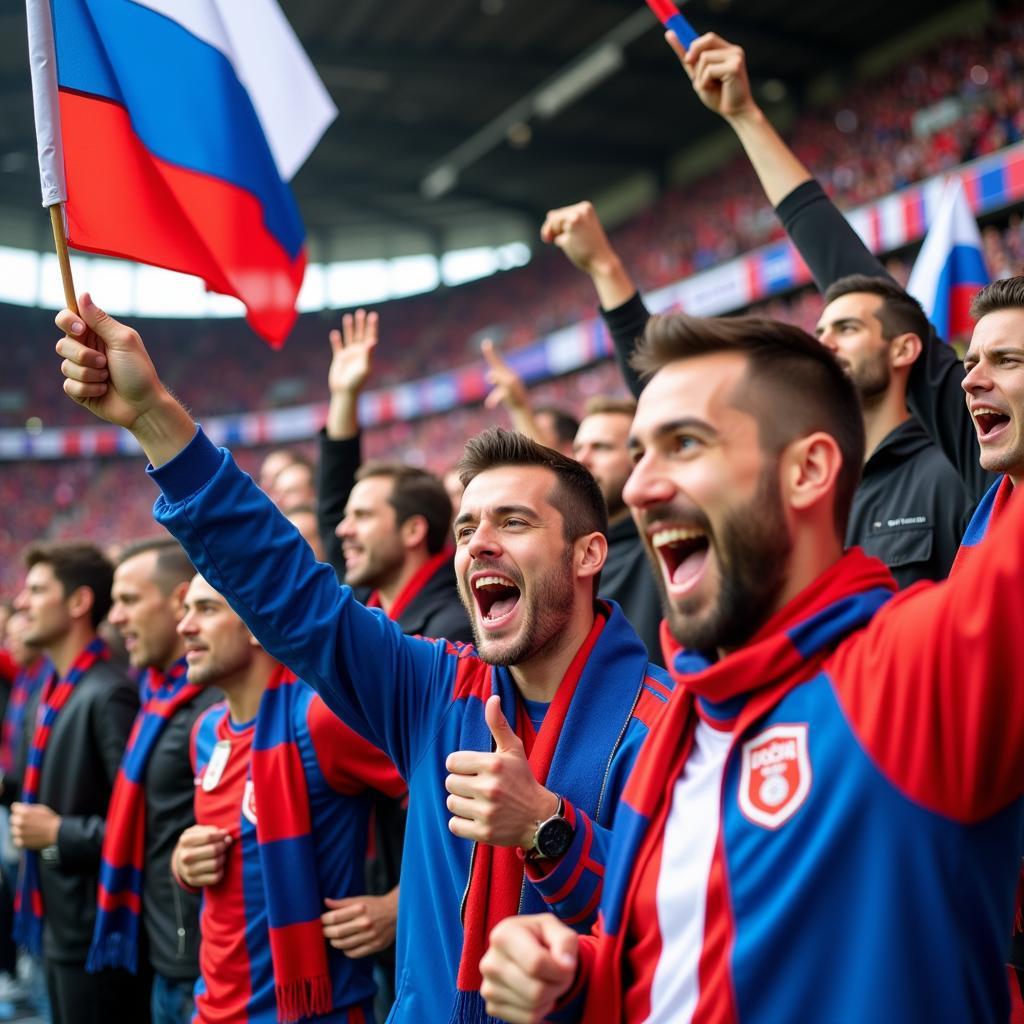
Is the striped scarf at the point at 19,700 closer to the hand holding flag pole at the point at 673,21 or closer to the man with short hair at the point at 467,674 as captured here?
the man with short hair at the point at 467,674

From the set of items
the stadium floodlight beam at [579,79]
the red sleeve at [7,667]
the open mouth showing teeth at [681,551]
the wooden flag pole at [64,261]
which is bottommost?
the open mouth showing teeth at [681,551]

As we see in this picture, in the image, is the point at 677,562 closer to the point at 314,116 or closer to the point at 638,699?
the point at 638,699

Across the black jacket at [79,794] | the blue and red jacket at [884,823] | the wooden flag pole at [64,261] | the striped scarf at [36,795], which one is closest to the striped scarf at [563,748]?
the blue and red jacket at [884,823]

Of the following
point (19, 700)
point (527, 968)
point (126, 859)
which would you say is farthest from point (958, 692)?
point (19, 700)

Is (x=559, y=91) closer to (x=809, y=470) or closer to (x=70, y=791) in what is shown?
(x=70, y=791)

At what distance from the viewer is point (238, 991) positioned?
268cm

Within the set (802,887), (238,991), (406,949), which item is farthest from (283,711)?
(802,887)

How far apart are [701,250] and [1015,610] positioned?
1973 cm

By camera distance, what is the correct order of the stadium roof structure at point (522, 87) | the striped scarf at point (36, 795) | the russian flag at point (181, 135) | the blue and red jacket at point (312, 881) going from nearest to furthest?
1. the russian flag at point (181, 135)
2. the blue and red jacket at point (312, 881)
3. the striped scarf at point (36, 795)
4. the stadium roof structure at point (522, 87)

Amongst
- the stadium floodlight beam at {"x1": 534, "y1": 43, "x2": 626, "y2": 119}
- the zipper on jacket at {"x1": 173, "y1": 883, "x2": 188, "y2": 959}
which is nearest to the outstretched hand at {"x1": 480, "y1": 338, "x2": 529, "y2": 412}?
the zipper on jacket at {"x1": 173, "y1": 883, "x2": 188, "y2": 959}

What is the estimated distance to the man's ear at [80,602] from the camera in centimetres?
454

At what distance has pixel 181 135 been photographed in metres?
2.63

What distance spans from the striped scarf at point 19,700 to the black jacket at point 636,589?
335 centimetres

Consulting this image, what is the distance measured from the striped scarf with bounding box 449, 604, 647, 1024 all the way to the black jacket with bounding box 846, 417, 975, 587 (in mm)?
1092
